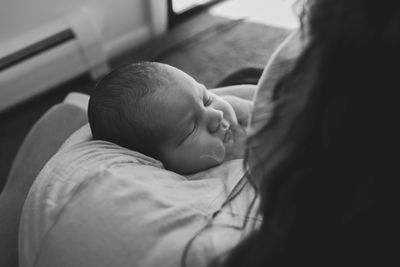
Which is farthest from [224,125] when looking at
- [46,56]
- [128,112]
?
[46,56]

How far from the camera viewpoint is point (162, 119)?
82 centimetres

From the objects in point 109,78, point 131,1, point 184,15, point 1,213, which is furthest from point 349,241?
point 184,15

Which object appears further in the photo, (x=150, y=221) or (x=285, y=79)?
(x=150, y=221)

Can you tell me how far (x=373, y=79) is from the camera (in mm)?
384

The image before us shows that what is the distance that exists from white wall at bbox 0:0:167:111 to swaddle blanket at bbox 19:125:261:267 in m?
0.96

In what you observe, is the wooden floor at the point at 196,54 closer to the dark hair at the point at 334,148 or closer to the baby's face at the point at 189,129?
the baby's face at the point at 189,129

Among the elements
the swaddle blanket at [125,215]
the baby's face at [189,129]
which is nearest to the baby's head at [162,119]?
the baby's face at [189,129]

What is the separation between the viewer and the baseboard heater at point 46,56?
1.49 metres

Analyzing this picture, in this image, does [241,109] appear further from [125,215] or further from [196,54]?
[196,54]

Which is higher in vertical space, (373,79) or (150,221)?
(373,79)

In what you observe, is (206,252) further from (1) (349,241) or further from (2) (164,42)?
(2) (164,42)

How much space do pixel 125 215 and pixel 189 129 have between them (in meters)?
0.29

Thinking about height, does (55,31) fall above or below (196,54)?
above

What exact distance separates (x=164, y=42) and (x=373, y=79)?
1.60 metres
